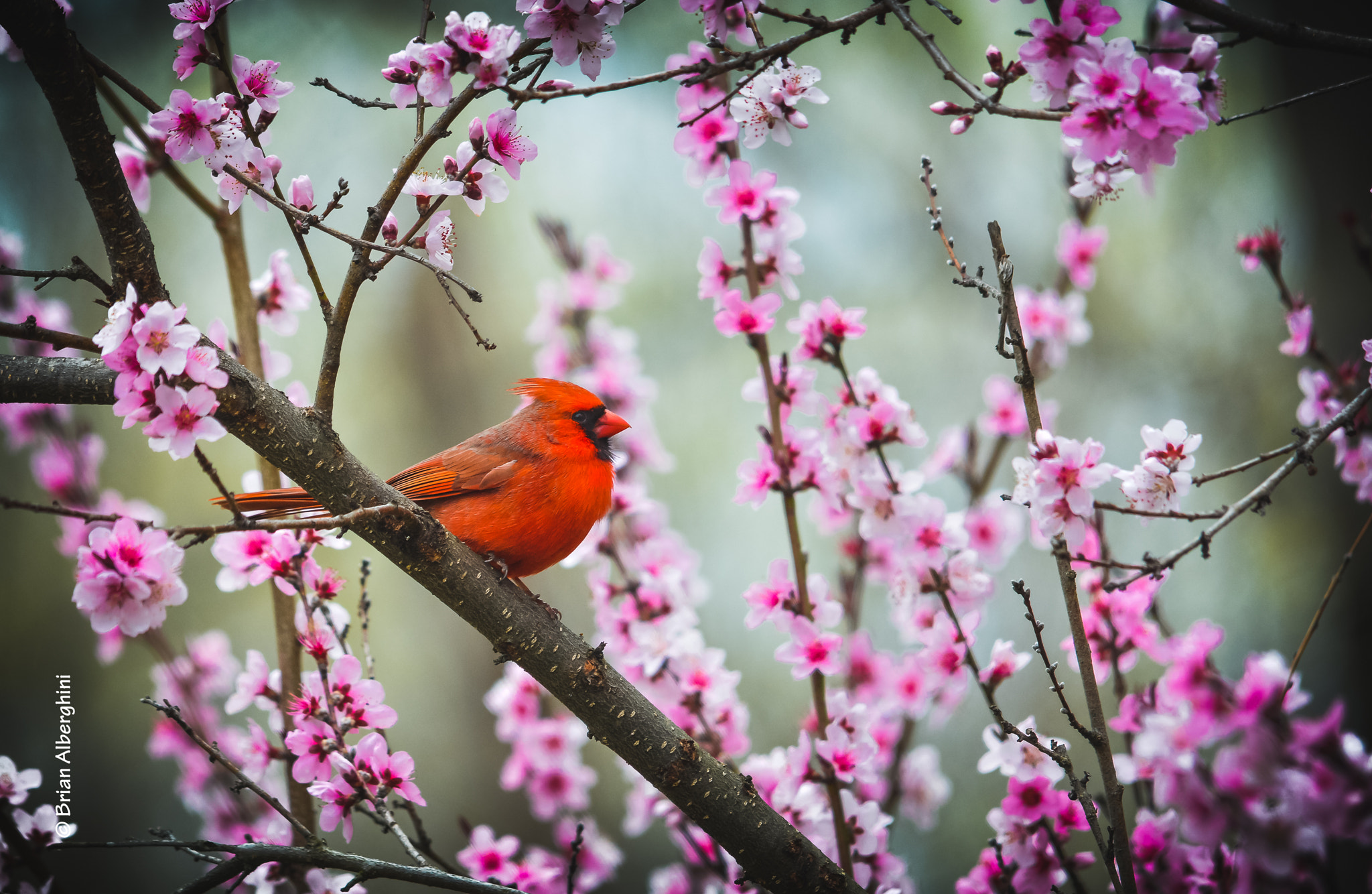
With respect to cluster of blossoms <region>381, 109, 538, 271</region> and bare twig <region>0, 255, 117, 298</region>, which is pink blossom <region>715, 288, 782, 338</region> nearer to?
cluster of blossoms <region>381, 109, 538, 271</region>

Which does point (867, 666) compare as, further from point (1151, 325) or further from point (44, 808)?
point (1151, 325)

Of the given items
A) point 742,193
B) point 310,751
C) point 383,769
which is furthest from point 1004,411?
point 310,751

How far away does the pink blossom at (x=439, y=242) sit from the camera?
186 cm

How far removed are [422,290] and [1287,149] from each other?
5325 millimetres

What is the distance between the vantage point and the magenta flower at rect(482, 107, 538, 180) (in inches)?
70.3

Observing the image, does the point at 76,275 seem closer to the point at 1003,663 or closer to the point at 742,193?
the point at 742,193

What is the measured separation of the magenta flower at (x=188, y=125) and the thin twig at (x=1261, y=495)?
6.14 feet

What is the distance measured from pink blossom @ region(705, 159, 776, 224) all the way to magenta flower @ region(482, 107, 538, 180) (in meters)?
0.78

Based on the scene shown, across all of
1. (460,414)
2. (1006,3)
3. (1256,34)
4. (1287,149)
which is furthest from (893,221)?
(1256,34)

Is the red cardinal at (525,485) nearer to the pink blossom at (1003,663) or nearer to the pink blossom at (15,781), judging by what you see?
the pink blossom at (15,781)

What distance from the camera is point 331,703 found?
2.09 m

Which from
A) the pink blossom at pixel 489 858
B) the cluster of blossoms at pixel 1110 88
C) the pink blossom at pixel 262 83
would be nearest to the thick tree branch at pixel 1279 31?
the cluster of blossoms at pixel 1110 88

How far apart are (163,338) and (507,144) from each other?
30.0 inches

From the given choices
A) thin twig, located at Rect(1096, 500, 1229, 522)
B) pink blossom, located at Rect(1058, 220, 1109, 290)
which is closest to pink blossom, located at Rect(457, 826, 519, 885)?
thin twig, located at Rect(1096, 500, 1229, 522)
